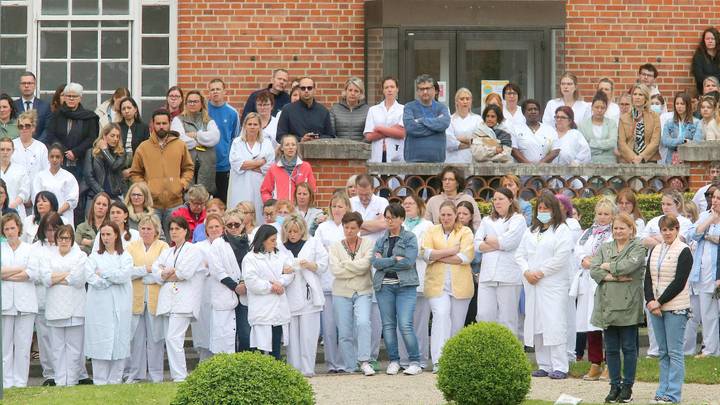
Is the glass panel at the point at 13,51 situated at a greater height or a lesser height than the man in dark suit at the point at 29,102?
greater

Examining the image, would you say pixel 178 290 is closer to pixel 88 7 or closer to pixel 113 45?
pixel 113 45

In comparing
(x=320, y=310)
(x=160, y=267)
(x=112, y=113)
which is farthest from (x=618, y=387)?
(x=112, y=113)

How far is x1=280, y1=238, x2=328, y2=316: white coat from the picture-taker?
54.9 feet

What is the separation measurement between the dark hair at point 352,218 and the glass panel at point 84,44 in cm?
660

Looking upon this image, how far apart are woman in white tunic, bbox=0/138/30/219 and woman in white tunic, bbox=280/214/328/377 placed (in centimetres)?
332

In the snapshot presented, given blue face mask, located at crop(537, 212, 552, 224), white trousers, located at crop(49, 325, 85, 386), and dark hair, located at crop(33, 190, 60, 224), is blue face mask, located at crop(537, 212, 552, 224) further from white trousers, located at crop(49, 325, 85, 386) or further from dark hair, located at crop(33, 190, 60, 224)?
dark hair, located at crop(33, 190, 60, 224)

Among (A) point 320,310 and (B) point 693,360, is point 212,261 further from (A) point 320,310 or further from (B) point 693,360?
(B) point 693,360

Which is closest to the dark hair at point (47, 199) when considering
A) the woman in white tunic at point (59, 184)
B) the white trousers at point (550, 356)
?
the woman in white tunic at point (59, 184)

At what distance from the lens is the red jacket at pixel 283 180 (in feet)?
60.1

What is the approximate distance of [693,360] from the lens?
55.4ft

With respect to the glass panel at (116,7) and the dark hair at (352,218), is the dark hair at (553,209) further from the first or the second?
the glass panel at (116,7)

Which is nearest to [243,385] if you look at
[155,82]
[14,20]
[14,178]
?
[14,178]

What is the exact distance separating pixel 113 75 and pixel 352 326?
6766mm

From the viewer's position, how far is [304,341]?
16766 mm
